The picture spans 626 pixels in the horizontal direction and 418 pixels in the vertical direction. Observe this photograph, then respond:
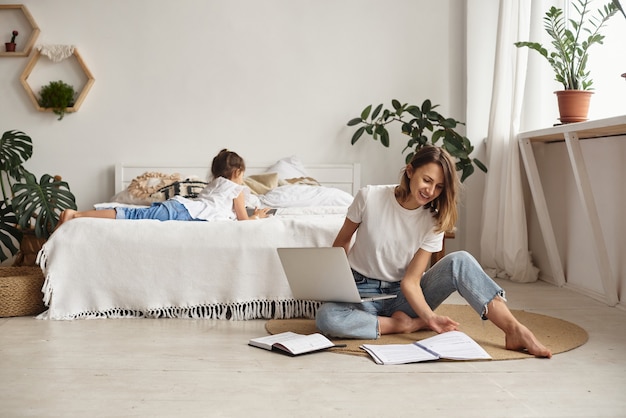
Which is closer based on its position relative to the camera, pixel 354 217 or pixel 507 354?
pixel 507 354

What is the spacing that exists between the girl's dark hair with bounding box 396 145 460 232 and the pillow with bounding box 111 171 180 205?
7.38ft

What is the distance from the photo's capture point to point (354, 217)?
9.34 feet

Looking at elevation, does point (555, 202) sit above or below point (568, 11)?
below

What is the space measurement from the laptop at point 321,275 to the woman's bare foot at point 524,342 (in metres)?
0.45

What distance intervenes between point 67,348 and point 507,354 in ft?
5.12

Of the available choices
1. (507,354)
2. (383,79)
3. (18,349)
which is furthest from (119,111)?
(507,354)

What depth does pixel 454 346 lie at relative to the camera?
102 inches

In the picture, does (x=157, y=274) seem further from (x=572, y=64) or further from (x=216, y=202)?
(x=572, y=64)

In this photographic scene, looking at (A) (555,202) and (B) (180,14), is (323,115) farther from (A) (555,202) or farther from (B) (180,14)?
(A) (555,202)

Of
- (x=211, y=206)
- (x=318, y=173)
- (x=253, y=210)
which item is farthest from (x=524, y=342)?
(x=318, y=173)

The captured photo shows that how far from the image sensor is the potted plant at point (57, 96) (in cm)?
513

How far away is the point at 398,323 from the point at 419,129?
219 centimetres

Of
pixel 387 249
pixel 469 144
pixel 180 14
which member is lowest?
pixel 387 249

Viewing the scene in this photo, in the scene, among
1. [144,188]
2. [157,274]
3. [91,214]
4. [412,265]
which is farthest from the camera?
[144,188]
